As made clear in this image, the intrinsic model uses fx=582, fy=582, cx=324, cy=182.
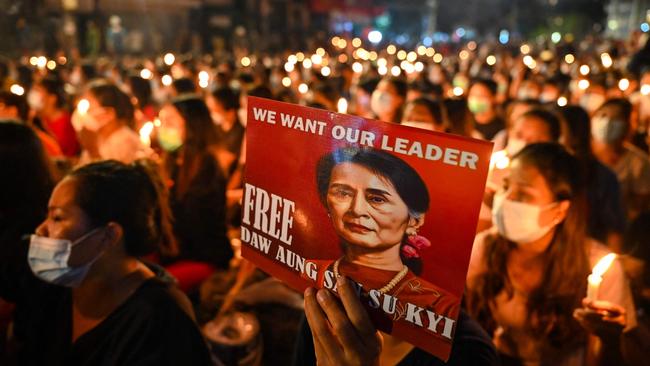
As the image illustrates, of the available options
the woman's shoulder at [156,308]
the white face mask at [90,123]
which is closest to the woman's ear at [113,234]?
the woman's shoulder at [156,308]

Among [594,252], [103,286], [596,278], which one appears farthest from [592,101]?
[103,286]

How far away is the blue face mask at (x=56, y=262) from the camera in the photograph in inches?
99.8

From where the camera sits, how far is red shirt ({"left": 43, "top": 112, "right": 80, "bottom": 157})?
7297 millimetres

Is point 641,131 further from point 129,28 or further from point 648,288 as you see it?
point 129,28

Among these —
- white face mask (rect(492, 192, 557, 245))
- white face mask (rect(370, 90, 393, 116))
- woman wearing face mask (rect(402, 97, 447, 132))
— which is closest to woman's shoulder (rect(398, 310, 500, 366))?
white face mask (rect(492, 192, 557, 245))

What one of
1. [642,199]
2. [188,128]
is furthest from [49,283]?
[642,199]

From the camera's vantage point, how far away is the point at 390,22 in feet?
250

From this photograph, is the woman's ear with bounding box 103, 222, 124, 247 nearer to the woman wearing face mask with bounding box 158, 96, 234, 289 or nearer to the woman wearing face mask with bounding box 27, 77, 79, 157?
the woman wearing face mask with bounding box 158, 96, 234, 289

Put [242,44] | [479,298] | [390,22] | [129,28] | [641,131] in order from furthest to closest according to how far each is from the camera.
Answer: [390,22] → [242,44] → [129,28] → [641,131] → [479,298]

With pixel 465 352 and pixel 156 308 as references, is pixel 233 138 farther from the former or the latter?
pixel 465 352

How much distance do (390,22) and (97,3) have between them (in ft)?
180

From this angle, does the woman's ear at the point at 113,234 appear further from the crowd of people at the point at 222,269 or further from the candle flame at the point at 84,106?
the candle flame at the point at 84,106

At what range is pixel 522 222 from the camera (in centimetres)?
296

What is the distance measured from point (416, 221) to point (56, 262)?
1767 mm
